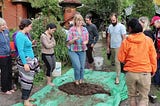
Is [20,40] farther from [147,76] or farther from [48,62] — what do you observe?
[147,76]

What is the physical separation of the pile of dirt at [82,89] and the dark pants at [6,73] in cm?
117

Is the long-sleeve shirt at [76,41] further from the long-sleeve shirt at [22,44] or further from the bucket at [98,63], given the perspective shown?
the bucket at [98,63]

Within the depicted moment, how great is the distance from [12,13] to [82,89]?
414 inches

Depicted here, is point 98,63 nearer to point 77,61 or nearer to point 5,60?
point 77,61

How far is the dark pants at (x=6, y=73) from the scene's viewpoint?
664cm

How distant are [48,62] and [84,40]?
102 centimetres

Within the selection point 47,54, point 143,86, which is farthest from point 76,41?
point 143,86

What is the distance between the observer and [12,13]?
53.5 feet

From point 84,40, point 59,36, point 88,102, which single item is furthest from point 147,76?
→ point 59,36

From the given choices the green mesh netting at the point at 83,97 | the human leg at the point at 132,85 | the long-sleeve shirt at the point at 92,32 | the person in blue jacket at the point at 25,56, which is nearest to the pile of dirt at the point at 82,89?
the green mesh netting at the point at 83,97

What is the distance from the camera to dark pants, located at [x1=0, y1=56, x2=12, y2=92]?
21.8 feet

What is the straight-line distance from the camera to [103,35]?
15.3 metres

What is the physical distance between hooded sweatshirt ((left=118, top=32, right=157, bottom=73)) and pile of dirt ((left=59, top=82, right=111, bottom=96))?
5.76ft

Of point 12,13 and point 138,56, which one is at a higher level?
point 12,13
